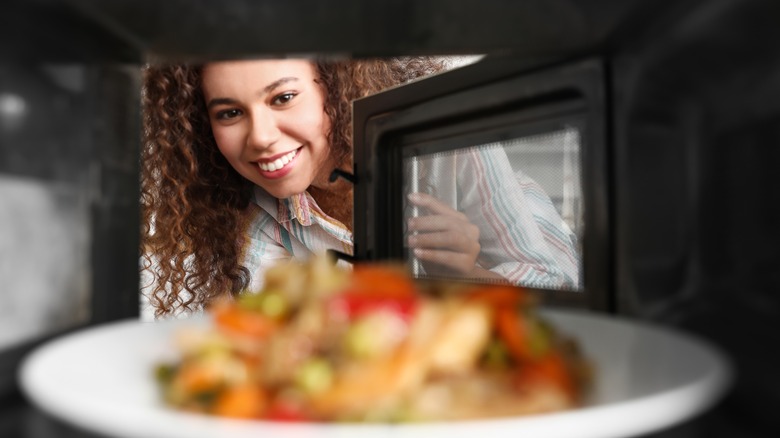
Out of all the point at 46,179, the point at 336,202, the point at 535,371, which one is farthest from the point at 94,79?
the point at 336,202

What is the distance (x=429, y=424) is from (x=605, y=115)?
0.37 meters

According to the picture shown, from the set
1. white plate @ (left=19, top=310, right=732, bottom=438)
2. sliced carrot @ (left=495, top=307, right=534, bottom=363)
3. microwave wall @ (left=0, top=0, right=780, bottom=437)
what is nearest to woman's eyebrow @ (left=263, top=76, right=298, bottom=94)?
microwave wall @ (left=0, top=0, right=780, bottom=437)

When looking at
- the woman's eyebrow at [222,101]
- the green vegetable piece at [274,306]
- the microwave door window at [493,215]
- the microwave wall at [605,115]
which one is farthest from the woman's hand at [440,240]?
the woman's eyebrow at [222,101]

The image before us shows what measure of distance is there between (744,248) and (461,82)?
375 millimetres

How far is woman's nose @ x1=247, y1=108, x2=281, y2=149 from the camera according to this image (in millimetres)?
1452

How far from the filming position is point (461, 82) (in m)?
0.76

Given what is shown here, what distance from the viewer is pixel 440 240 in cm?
100

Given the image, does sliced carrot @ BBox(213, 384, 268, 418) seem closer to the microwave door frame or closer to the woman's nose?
the microwave door frame

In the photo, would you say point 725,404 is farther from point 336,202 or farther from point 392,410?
point 336,202

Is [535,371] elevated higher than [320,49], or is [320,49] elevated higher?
[320,49]

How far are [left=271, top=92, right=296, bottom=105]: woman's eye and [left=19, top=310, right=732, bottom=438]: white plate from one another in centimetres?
99

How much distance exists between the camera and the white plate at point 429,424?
1.00 ft

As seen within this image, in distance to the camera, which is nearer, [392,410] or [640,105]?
[392,410]

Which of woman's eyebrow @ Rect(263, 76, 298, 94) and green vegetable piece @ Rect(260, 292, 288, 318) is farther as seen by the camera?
woman's eyebrow @ Rect(263, 76, 298, 94)
